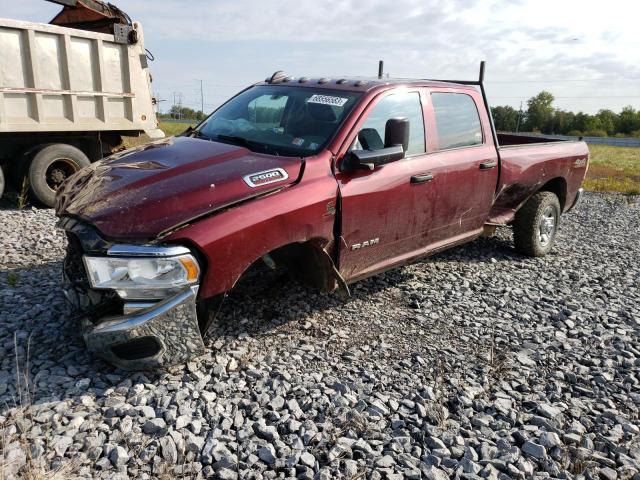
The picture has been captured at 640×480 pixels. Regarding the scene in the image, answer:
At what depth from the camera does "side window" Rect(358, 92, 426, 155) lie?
157 inches

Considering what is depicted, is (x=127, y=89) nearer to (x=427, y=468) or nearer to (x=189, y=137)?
(x=189, y=137)

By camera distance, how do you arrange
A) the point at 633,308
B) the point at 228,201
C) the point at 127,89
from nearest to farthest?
1. the point at 228,201
2. the point at 633,308
3. the point at 127,89

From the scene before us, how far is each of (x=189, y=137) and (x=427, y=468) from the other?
3209 mm

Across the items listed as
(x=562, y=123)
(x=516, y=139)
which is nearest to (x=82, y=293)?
(x=516, y=139)

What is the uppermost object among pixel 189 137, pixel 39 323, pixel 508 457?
pixel 189 137

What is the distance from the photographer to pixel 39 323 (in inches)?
153

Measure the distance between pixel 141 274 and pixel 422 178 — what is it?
2.44 metres

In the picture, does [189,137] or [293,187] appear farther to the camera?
[189,137]

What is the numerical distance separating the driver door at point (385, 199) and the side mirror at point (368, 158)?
0.07m

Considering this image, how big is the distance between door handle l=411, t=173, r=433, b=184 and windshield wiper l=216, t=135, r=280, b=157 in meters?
1.18

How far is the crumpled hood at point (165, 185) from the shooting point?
3.02m

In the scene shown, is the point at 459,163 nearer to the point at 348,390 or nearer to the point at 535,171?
the point at 535,171

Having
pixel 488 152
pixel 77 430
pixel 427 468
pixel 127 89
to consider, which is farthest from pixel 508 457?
pixel 127 89

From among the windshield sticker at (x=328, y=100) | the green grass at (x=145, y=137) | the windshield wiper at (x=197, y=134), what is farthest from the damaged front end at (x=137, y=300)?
the green grass at (x=145, y=137)
